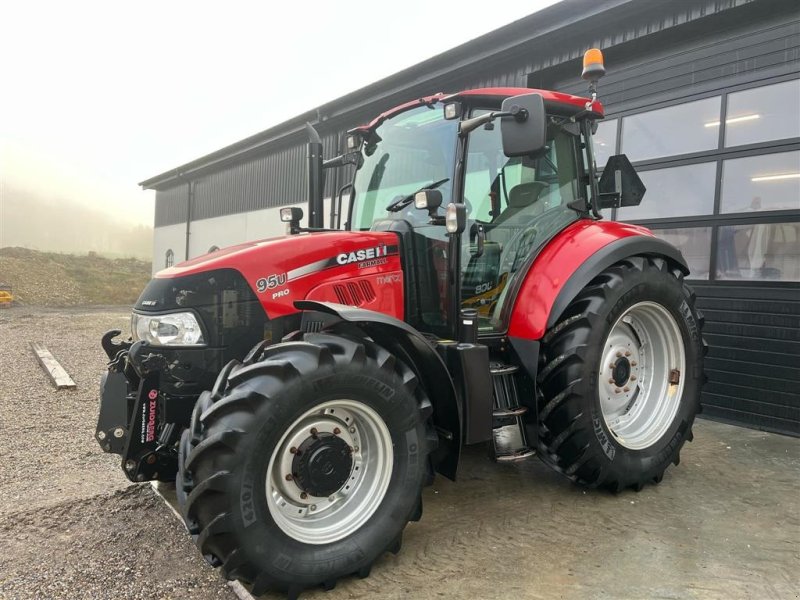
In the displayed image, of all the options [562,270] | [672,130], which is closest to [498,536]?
[562,270]

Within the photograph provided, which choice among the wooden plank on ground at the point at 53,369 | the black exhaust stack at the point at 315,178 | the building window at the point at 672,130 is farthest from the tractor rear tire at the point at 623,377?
the wooden plank on ground at the point at 53,369

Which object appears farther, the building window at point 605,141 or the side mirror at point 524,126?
the building window at point 605,141

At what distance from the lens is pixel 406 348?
103 inches

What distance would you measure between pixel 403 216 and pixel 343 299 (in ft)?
2.25

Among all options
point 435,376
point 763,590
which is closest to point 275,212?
point 435,376

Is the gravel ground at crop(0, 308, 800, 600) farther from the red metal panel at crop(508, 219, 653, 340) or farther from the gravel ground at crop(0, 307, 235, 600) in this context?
the red metal panel at crop(508, 219, 653, 340)

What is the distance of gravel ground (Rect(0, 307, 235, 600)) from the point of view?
2.31 metres

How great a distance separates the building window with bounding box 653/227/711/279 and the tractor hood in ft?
11.7

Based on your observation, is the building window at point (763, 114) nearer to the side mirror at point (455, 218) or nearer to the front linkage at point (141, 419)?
the side mirror at point (455, 218)

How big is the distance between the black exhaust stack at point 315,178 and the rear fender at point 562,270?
149 cm

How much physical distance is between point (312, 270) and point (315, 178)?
112 cm

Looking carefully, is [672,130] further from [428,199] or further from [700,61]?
[428,199]

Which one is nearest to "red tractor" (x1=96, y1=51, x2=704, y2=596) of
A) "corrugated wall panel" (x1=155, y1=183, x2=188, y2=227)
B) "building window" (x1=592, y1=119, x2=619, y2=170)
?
"building window" (x1=592, y1=119, x2=619, y2=170)

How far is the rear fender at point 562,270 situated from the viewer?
10.1 ft
